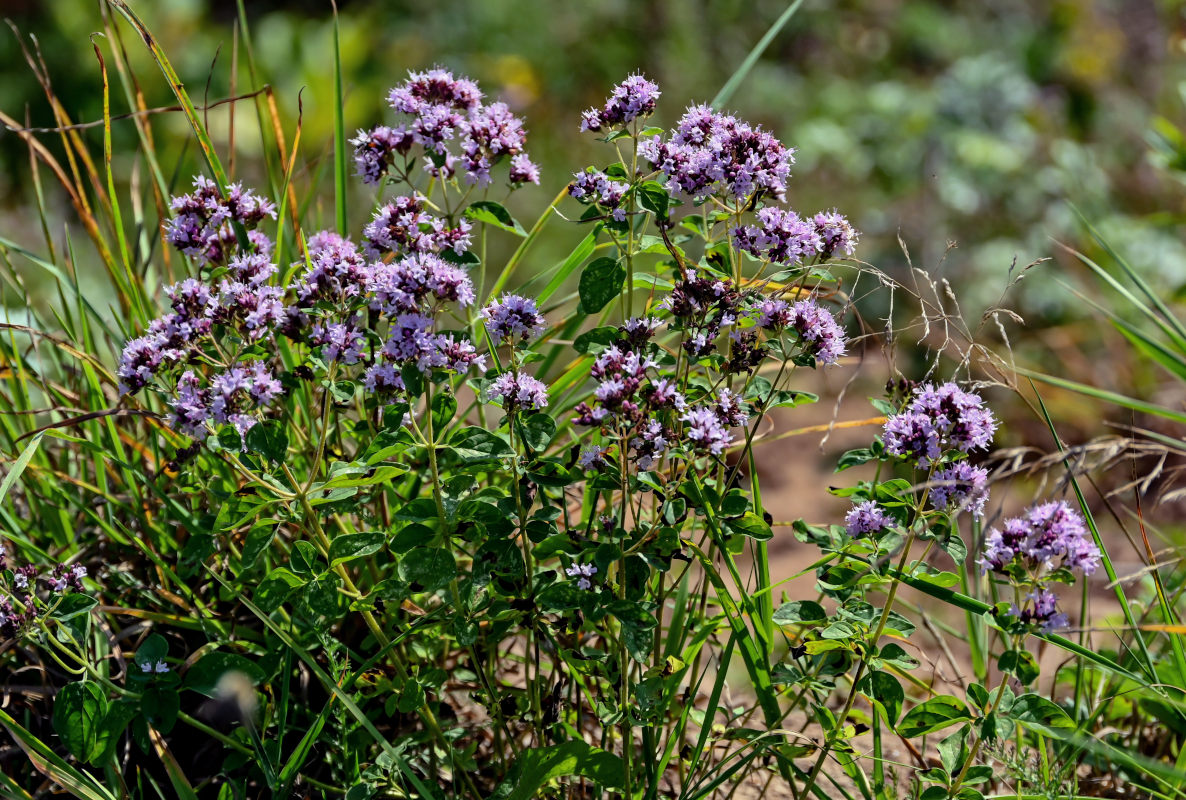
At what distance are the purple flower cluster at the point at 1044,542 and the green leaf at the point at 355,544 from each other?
0.97 metres

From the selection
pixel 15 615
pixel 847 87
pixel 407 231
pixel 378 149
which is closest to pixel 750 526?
pixel 407 231

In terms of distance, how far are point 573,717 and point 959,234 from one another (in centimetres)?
433

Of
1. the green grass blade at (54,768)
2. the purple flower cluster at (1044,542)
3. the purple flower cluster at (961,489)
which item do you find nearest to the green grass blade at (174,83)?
the green grass blade at (54,768)

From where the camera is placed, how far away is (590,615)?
1.74m

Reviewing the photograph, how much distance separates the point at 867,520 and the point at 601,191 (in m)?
0.69

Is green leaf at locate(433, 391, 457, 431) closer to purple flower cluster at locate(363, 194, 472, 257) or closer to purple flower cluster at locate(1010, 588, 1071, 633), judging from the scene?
purple flower cluster at locate(363, 194, 472, 257)

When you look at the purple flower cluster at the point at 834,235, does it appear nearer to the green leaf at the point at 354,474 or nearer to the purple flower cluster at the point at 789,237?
the purple flower cluster at the point at 789,237

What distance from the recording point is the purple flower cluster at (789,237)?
177cm

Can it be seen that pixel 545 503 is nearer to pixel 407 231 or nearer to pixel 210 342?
pixel 407 231

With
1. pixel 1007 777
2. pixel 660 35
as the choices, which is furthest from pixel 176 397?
pixel 660 35

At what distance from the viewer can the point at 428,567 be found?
1.75m

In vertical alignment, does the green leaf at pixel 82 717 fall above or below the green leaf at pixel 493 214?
below

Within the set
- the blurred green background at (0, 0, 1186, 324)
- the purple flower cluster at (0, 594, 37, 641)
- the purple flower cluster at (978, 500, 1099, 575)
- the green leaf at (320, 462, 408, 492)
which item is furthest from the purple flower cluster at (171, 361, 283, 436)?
the blurred green background at (0, 0, 1186, 324)

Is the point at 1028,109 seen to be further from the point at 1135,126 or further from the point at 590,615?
the point at 590,615
